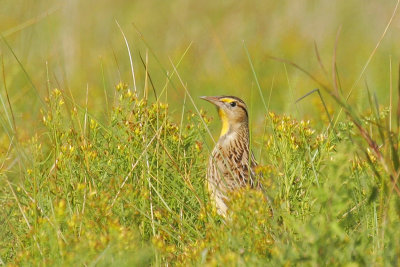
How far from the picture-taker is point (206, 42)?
10.9 meters

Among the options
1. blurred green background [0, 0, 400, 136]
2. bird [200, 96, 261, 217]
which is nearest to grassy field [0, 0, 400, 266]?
bird [200, 96, 261, 217]

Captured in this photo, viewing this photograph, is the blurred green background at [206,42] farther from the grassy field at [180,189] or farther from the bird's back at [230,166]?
the bird's back at [230,166]

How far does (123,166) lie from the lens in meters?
4.63

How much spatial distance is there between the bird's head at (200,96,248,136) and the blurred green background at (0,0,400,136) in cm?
221

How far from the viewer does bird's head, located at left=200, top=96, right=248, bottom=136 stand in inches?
236

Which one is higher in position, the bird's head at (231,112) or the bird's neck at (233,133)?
the bird's head at (231,112)

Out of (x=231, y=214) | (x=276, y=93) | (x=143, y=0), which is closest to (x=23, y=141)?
(x=231, y=214)

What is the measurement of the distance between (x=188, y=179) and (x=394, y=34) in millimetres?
7179

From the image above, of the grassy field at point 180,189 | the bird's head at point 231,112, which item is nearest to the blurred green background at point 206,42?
the grassy field at point 180,189

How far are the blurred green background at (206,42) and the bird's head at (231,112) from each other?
2214mm

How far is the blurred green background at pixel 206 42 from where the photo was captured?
347 inches

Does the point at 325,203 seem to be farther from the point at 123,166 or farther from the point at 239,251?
the point at 123,166

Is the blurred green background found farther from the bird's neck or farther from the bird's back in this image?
the bird's back

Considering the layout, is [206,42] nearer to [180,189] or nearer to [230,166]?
[230,166]
